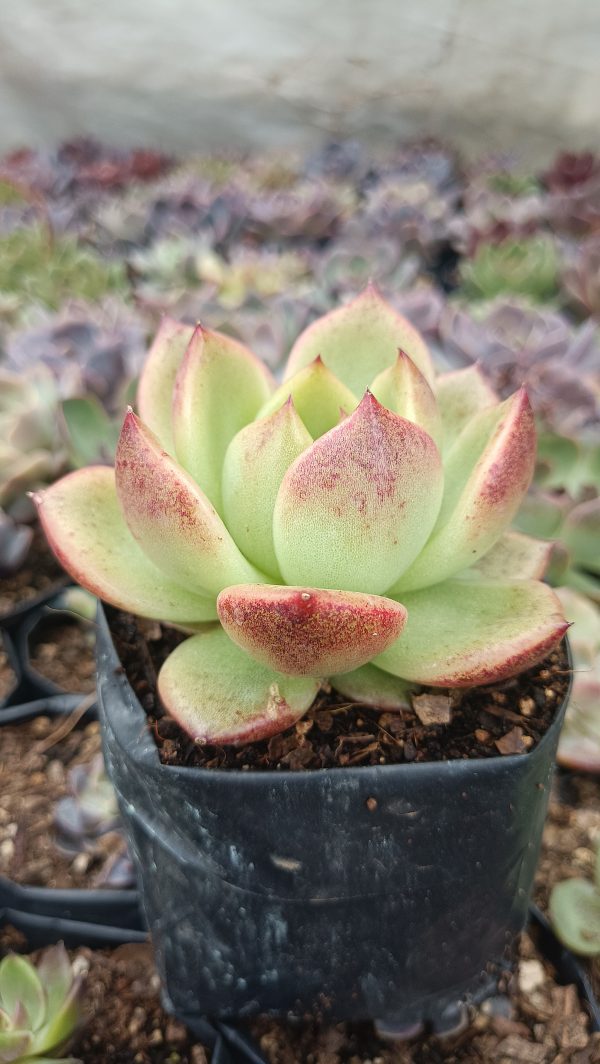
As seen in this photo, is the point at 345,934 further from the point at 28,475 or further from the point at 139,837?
the point at 28,475

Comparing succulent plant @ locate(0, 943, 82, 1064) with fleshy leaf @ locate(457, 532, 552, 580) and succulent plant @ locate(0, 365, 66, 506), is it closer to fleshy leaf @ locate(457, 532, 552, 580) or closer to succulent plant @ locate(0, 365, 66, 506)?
fleshy leaf @ locate(457, 532, 552, 580)

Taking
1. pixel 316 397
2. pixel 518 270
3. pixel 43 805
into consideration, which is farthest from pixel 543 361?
pixel 43 805

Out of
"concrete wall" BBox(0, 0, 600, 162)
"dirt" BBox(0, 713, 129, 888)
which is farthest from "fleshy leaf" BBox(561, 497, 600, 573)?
"concrete wall" BBox(0, 0, 600, 162)

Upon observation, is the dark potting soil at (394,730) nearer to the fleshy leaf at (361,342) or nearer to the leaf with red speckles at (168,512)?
the leaf with red speckles at (168,512)

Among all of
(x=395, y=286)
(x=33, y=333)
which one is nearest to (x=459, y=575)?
(x=33, y=333)

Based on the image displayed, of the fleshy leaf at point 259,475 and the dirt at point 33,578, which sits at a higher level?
the fleshy leaf at point 259,475

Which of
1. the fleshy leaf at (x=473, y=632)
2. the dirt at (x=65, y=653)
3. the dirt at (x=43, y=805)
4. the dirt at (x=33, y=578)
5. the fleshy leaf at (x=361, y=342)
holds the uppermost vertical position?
the fleshy leaf at (x=361, y=342)

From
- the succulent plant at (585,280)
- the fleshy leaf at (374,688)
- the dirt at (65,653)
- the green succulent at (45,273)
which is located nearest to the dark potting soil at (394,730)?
the fleshy leaf at (374,688)
